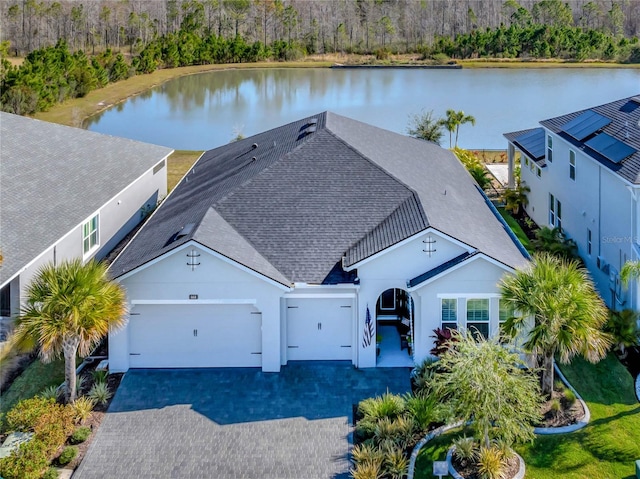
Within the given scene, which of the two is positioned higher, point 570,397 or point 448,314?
point 448,314

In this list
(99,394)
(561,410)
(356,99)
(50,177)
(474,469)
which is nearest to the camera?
(474,469)

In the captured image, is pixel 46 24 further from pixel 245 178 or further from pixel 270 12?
pixel 245 178

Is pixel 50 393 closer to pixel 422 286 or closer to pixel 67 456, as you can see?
pixel 67 456

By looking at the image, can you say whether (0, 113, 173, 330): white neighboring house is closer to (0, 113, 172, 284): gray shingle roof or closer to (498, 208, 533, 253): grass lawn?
(0, 113, 172, 284): gray shingle roof

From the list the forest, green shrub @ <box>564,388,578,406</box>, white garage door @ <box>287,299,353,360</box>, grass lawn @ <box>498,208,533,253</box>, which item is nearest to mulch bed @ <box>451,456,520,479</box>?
green shrub @ <box>564,388,578,406</box>

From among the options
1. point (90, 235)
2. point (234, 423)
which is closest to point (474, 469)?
point (234, 423)

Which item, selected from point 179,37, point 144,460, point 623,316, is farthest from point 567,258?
point 179,37
